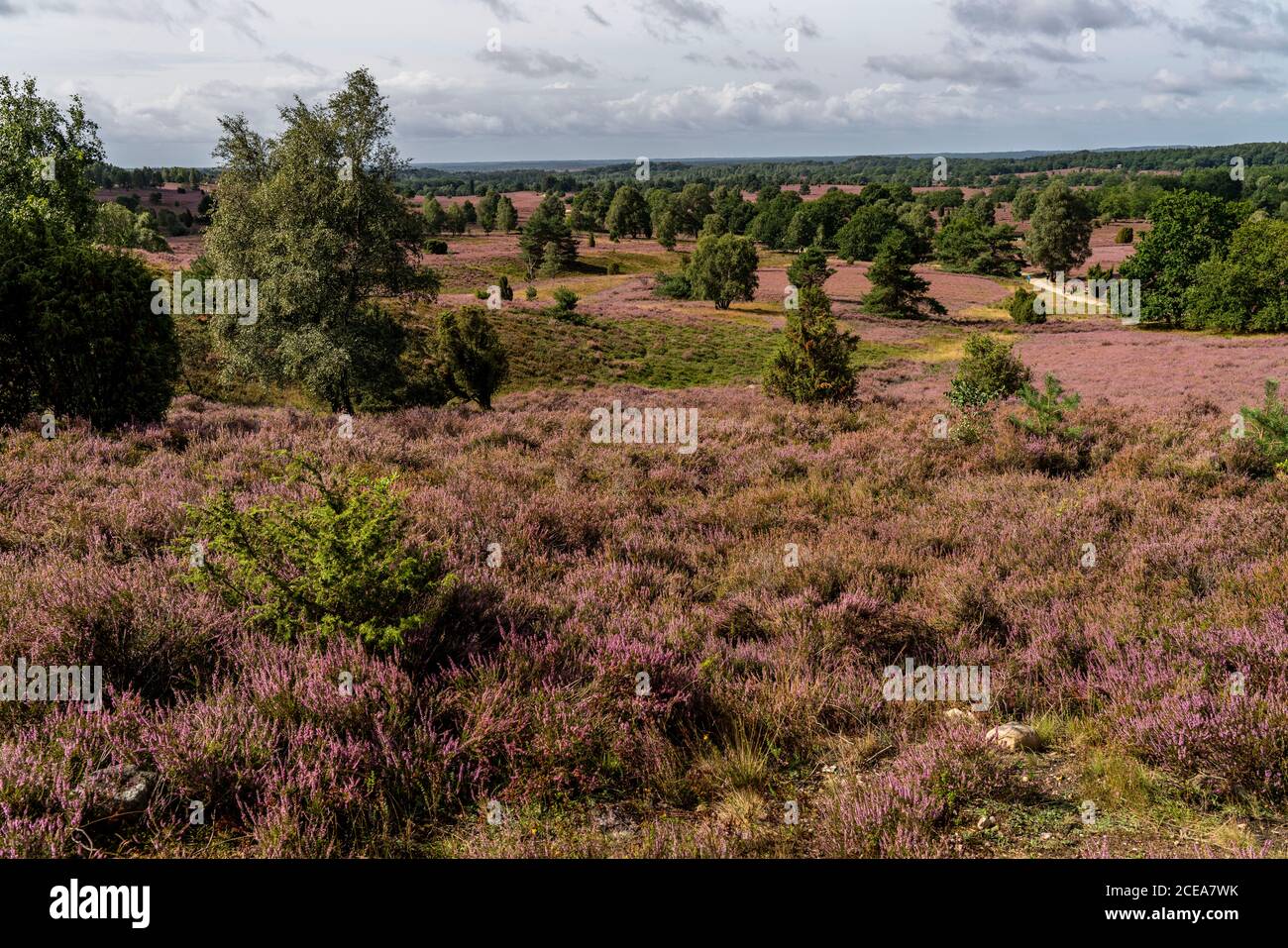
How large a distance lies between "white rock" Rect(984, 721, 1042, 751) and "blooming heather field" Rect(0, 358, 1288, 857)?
0.09 m

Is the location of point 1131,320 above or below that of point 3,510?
above

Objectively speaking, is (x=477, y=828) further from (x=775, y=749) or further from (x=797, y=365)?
(x=797, y=365)

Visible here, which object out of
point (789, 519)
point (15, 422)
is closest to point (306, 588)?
point (789, 519)

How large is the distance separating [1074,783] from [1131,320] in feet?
233

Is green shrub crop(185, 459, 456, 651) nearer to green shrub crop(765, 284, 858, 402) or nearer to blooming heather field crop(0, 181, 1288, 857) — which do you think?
blooming heather field crop(0, 181, 1288, 857)

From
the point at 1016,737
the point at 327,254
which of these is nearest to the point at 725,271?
the point at 327,254

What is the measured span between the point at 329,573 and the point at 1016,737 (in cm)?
390

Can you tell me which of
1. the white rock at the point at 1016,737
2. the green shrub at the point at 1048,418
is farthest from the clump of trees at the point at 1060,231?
the white rock at the point at 1016,737

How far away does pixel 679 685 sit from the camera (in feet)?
13.6

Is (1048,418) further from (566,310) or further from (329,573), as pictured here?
(566,310)

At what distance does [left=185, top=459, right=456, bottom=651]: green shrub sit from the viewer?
4.19 meters

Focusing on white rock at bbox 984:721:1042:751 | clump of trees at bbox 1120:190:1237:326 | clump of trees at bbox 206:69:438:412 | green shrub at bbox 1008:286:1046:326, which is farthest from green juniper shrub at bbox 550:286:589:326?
white rock at bbox 984:721:1042:751

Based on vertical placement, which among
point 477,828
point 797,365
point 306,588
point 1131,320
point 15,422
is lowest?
point 477,828

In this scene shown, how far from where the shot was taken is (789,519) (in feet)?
26.3
